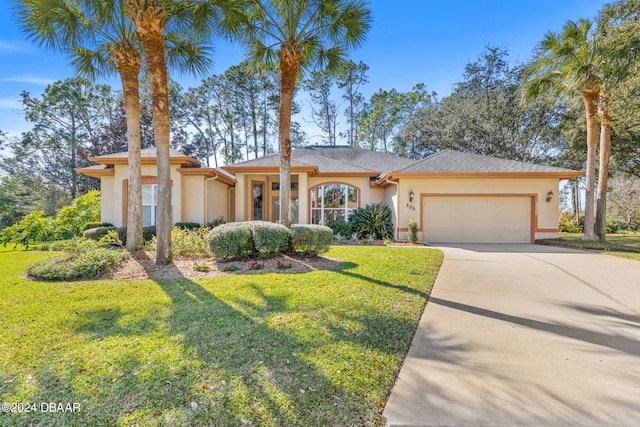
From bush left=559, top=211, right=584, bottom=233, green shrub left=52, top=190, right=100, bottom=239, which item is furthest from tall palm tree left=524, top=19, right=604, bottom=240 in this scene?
green shrub left=52, top=190, right=100, bottom=239

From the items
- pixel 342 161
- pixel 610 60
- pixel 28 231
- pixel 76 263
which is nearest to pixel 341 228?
pixel 342 161

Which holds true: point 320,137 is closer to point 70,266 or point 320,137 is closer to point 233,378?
point 70,266

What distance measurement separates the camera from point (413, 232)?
40.8 ft

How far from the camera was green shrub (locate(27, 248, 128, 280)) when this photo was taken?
19.9 ft

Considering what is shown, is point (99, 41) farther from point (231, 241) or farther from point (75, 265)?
point (231, 241)

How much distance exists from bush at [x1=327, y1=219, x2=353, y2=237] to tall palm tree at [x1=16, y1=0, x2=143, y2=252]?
314 inches

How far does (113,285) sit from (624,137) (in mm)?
22280

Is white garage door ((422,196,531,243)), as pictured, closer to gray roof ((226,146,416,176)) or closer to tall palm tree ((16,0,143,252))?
gray roof ((226,146,416,176))

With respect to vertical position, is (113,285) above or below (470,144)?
below

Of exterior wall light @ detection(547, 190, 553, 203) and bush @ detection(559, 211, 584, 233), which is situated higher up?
exterior wall light @ detection(547, 190, 553, 203)

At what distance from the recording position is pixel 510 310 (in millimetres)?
4488

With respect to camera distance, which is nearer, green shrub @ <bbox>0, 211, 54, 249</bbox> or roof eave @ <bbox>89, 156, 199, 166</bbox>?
green shrub @ <bbox>0, 211, 54, 249</bbox>

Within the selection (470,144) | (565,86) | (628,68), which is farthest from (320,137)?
(628,68)

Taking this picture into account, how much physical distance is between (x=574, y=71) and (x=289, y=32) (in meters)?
11.4
